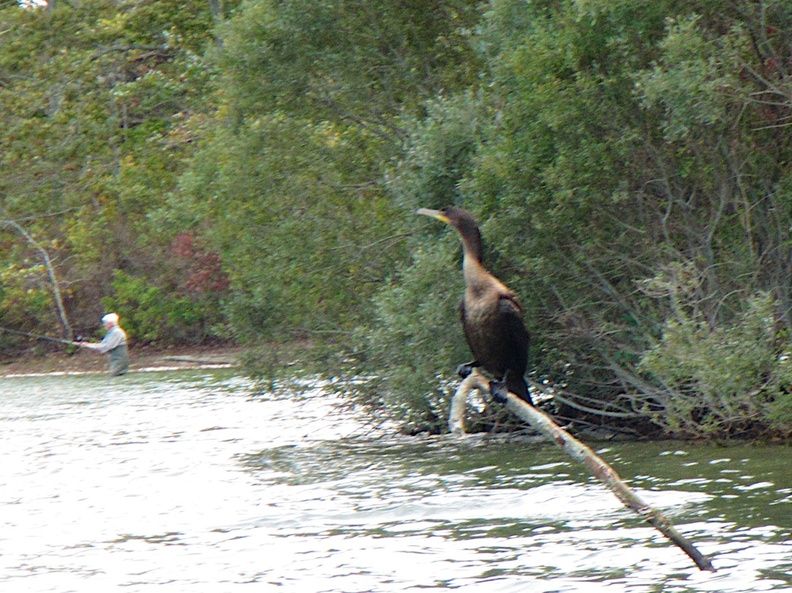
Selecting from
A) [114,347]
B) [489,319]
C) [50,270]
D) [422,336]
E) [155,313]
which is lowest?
[114,347]

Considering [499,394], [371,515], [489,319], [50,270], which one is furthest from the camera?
[50,270]

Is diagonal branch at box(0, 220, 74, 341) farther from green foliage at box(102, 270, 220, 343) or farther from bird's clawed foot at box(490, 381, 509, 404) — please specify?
bird's clawed foot at box(490, 381, 509, 404)

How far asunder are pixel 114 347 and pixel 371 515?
1879cm

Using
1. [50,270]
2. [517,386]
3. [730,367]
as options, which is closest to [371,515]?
[517,386]

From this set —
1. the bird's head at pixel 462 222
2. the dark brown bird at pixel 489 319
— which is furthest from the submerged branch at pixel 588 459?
the bird's head at pixel 462 222

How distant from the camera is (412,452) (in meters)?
13.9

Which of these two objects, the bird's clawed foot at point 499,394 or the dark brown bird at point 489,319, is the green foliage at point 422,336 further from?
the bird's clawed foot at point 499,394

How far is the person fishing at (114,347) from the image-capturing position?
2806 centimetres

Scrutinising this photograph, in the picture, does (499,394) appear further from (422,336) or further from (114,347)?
(114,347)

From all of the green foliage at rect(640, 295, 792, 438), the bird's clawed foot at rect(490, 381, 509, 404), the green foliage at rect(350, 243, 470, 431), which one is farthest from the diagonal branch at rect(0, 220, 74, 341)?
the bird's clawed foot at rect(490, 381, 509, 404)

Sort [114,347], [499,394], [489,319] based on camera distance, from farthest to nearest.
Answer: [114,347], [489,319], [499,394]

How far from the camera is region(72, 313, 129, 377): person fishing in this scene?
→ 28.1 m

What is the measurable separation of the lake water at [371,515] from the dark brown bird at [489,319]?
45.9 inches

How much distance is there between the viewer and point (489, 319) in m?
9.77
